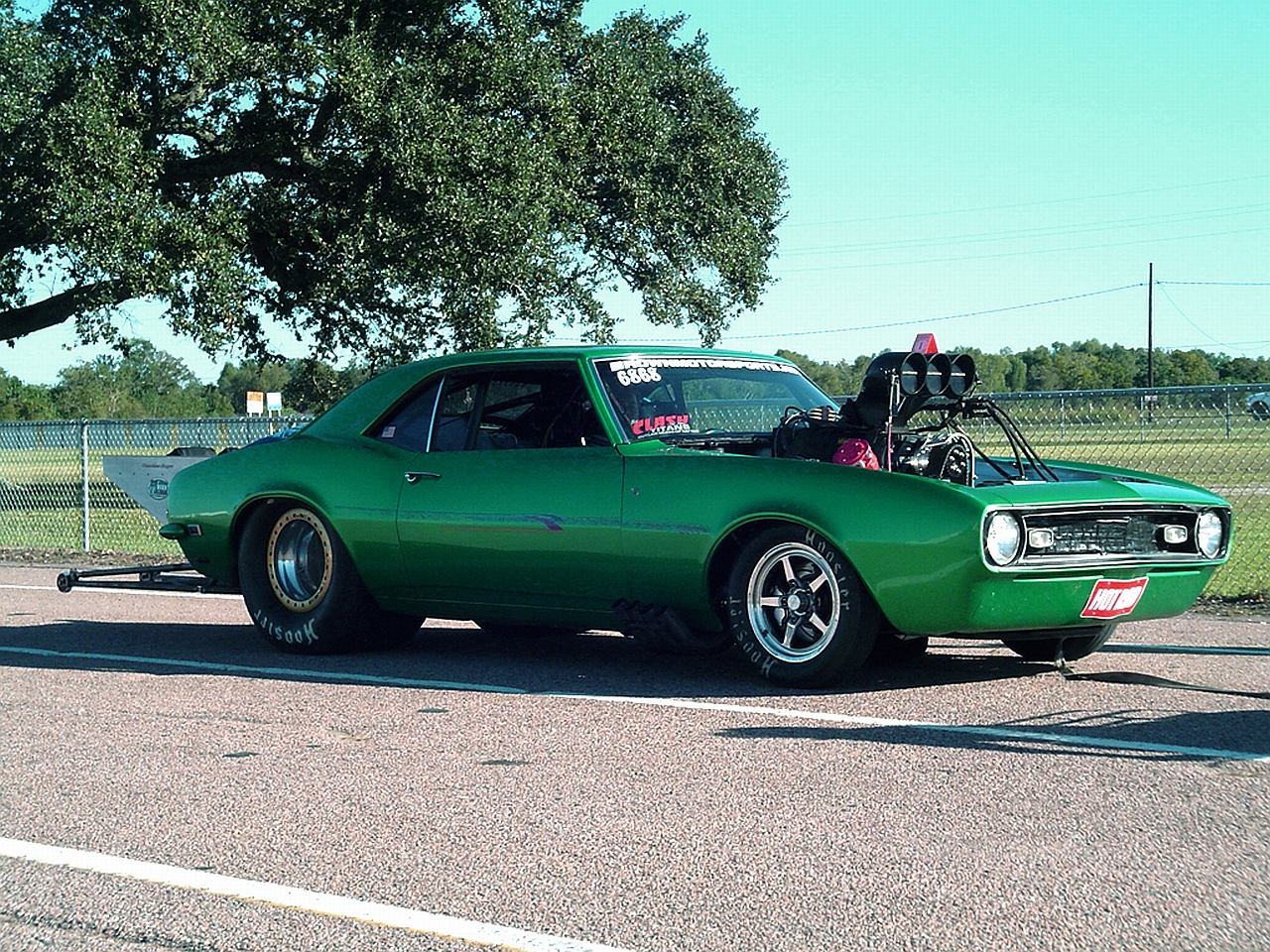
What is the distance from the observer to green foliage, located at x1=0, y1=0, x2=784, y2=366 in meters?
20.9

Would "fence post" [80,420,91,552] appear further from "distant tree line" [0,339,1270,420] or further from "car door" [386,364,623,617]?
"distant tree line" [0,339,1270,420]

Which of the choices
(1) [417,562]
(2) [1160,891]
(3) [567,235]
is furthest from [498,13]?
(2) [1160,891]

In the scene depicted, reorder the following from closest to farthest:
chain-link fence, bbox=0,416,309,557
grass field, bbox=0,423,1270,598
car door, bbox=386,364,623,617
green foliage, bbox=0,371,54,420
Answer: car door, bbox=386,364,623,617, grass field, bbox=0,423,1270,598, chain-link fence, bbox=0,416,309,557, green foliage, bbox=0,371,54,420

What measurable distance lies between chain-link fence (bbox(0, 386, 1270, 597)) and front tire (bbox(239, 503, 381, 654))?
12.1 ft

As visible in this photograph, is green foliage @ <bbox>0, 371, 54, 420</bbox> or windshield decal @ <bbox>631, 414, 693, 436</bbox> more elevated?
green foliage @ <bbox>0, 371, 54, 420</bbox>

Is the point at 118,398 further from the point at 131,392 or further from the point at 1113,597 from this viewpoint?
the point at 1113,597

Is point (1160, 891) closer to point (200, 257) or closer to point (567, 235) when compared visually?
point (200, 257)

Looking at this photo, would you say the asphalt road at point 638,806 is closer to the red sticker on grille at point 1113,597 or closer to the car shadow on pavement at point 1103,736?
the car shadow on pavement at point 1103,736

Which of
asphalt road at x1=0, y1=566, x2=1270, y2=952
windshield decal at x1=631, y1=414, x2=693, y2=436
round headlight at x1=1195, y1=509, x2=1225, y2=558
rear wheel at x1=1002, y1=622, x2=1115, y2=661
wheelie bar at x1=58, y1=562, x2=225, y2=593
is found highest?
windshield decal at x1=631, y1=414, x2=693, y2=436

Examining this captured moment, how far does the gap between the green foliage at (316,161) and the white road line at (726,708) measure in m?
13.7

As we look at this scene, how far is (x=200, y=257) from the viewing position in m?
Result: 21.6

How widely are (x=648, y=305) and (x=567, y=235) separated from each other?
3.95 metres

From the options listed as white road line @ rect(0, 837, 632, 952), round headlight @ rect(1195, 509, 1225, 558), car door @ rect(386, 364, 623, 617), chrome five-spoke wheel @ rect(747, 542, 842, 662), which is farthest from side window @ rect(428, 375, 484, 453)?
white road line @ rect(0, 837, 632, 952)

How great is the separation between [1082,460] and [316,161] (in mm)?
16541
